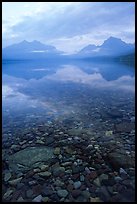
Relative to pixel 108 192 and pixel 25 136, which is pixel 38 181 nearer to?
pixel 108 192

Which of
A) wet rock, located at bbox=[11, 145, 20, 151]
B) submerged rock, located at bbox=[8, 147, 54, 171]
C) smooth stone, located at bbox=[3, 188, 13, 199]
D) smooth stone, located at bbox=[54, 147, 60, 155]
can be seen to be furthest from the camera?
wet rock, located at bbox=[11, 145, 20, 151]

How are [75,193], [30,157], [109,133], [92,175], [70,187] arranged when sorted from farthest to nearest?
[109,133] → [30,157] → [92,175] → [70,187] → [75,193]

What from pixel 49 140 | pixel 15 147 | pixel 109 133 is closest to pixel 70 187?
pixel 49 140

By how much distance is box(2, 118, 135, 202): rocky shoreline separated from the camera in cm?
515

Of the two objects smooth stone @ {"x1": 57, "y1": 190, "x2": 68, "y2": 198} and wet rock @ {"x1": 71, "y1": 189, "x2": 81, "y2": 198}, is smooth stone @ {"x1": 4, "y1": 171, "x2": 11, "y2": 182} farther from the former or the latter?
wet rock @ {"x1": 71, "y1": 189, "x2": 81, "y2": 198}

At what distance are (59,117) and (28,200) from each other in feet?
21.1

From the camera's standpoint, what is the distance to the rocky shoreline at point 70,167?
16.9ft

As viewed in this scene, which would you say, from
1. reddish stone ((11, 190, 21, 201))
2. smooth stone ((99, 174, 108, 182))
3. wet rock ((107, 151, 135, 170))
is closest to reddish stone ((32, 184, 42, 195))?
reddish stone ((11, 190, 21, 201))

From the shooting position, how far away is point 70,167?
6297 mm

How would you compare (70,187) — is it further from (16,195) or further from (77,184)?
(16,195)

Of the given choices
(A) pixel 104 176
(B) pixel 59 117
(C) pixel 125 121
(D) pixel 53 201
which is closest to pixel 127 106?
(C) pixel 125 121

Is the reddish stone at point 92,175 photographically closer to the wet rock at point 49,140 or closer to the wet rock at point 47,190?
the wet rock at point 47,190

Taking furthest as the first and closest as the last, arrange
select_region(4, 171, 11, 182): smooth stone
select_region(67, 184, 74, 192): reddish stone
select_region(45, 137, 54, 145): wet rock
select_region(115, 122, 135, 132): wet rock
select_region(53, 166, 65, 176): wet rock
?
select_region(115, 122, 135, 132): wet rock
select_region(45, 137, 54, 145): wet rock
select_region(53, 166, 65, 176): wet rock
select_region(4, 171, 11, 182): smooth stone
select_region(67, 184, 74, 192): reddish stone

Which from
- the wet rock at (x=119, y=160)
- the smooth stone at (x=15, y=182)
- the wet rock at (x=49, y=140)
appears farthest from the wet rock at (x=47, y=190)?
the wet rock at (x=49, y=140)
